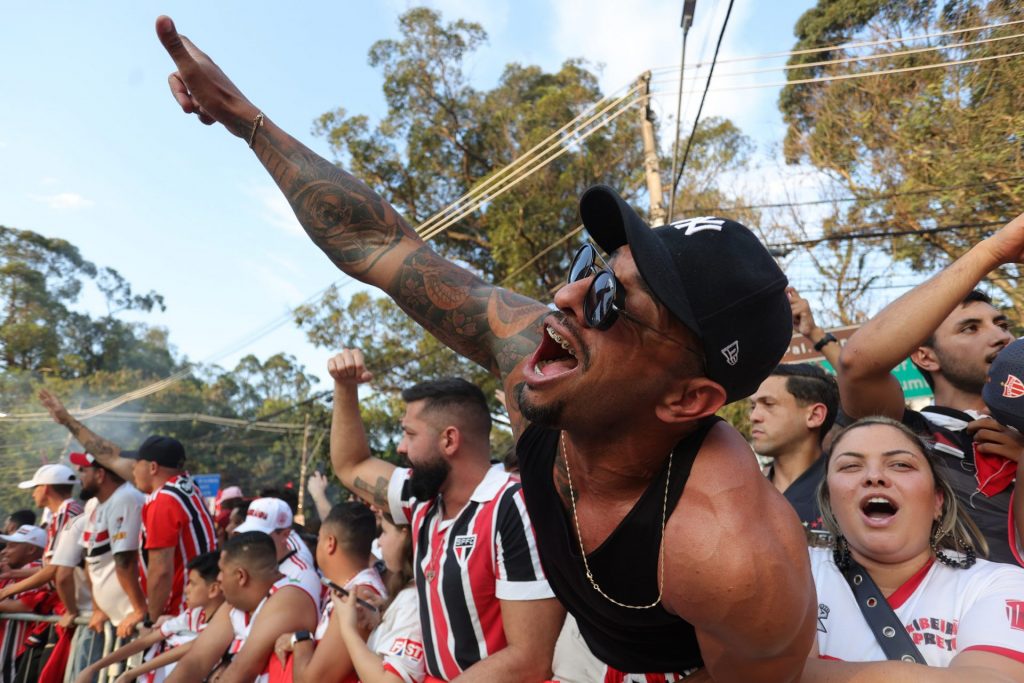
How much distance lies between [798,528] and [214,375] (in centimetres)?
5336

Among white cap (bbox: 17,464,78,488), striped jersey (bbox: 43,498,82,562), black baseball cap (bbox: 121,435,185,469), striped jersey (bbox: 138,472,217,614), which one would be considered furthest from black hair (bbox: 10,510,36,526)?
black baseball cap (bbox: 121,435,185,469)

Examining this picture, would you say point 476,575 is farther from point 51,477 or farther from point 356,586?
point 51,477

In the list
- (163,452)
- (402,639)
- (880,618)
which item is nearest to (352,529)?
(402,639)

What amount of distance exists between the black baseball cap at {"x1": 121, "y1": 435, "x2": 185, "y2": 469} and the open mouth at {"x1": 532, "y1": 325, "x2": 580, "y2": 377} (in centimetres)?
586

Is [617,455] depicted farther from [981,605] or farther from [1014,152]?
[1014,152]

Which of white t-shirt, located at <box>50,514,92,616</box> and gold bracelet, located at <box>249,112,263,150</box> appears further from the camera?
white t-shirt, located at <box>50,514,92,616</box>

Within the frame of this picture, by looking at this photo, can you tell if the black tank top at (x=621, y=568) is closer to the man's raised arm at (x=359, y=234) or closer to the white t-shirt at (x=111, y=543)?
the man's raised arm at (x=359, y=234)

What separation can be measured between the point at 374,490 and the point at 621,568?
2.74 metres

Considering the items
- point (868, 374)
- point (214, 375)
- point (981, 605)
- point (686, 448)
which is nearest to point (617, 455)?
point (686, 448)

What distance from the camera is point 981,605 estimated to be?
2.17 meters

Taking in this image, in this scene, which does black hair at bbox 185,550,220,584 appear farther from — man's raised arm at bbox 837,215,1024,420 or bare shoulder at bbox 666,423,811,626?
bare shoulder at bbox 666,423,811,626

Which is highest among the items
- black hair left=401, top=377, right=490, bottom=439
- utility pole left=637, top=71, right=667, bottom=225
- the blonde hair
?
utility pole left=637, top=71, right=667, bottom=225

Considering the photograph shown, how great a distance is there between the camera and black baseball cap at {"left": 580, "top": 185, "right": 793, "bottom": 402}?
4.91 ft

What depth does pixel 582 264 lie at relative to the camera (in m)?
1.79
